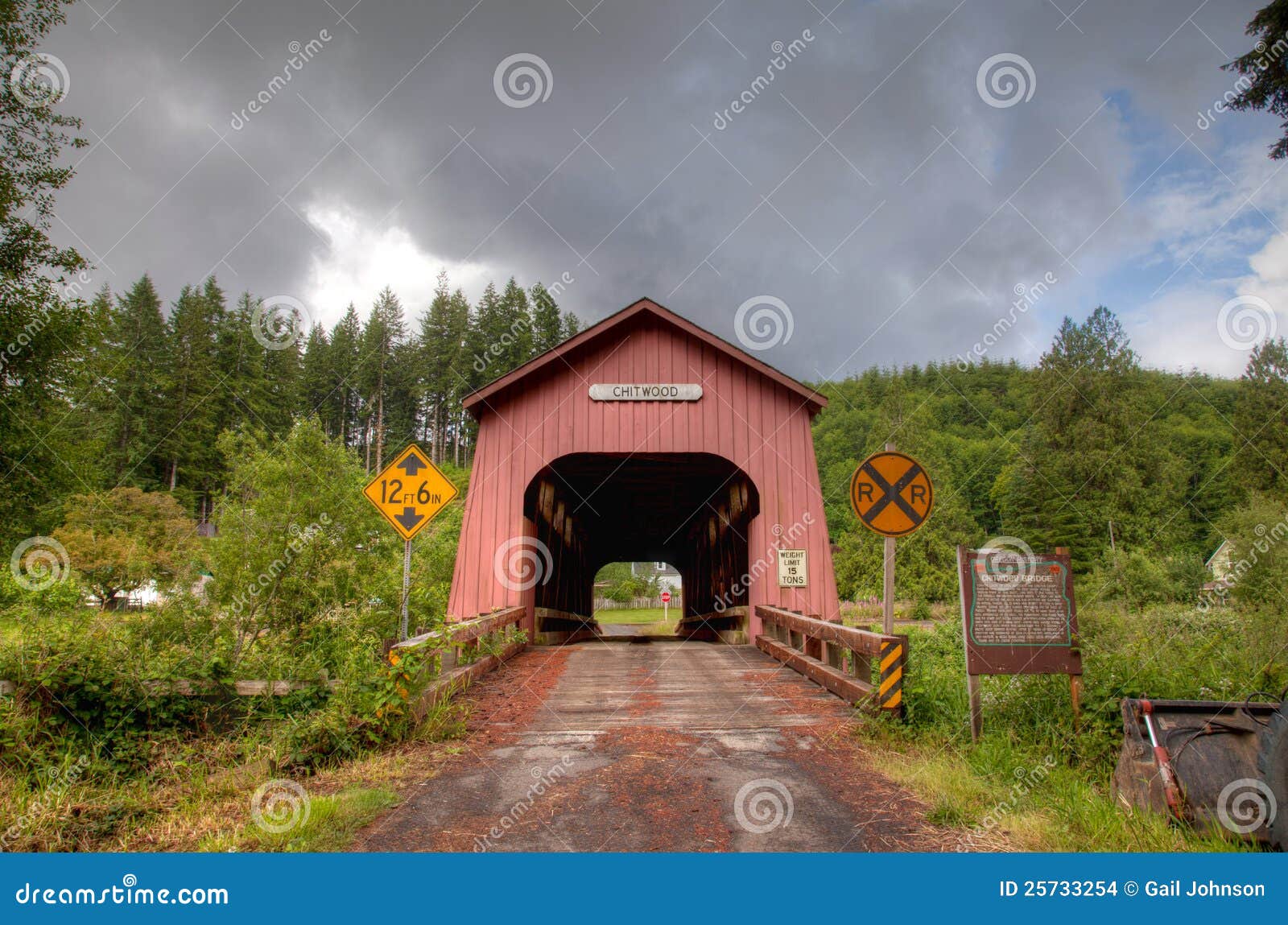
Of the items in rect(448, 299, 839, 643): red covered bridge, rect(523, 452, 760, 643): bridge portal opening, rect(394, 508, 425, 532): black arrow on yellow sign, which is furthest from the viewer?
rect(523, 452, 760, 643): bridge portal opening

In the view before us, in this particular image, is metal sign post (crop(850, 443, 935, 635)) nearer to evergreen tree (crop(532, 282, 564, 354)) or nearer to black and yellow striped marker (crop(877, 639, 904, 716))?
black and yellow striped marker (crop(877, 639, 904, 716))

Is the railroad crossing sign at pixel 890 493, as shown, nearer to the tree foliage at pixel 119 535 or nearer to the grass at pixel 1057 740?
the grass at pixel 1057 740

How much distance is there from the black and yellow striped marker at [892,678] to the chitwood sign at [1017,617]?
26.5 inches

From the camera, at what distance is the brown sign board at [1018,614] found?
5316mm

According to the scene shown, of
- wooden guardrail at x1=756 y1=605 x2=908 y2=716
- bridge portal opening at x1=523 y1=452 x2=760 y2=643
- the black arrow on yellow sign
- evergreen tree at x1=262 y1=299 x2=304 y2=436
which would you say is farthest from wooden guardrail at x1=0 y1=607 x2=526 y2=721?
evergreen tree at x1=262 y1=299 x2=304 y2=436

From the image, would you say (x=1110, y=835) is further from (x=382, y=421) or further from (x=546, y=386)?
(x=382, y=421)

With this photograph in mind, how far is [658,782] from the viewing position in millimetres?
4602

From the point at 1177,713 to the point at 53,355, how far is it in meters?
20.8

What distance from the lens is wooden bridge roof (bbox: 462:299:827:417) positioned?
13.5 meters

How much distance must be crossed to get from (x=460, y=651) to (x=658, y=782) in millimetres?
3887

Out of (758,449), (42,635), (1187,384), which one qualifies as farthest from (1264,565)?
(1187,384)

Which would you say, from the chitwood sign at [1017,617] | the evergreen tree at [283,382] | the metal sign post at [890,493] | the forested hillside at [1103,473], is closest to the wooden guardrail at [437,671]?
the metal sign post at [890,493]

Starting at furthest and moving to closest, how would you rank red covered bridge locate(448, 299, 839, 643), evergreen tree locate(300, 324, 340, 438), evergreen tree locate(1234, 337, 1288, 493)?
1. evergreen tree locate(300, 324, 340, 438)
2. evergreen tree locate(1234, 337, 1288, 493)
3. red covered bridge locate(448, 299, 839, 643)

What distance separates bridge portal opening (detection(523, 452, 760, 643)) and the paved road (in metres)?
6.98
